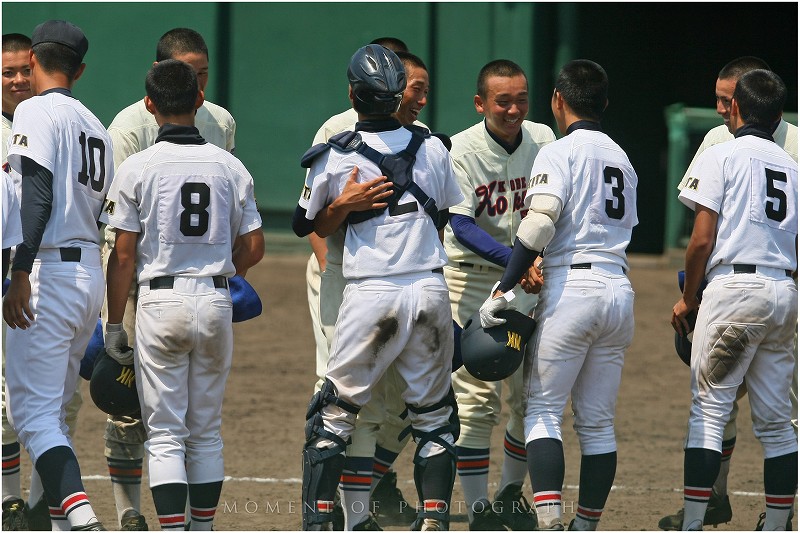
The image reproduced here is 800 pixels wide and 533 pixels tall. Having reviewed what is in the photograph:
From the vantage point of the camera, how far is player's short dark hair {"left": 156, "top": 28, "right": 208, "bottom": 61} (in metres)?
6.19

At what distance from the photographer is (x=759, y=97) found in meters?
5.61

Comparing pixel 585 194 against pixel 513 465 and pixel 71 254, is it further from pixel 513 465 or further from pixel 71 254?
pixel 71 254

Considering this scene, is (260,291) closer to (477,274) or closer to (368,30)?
(368,30)

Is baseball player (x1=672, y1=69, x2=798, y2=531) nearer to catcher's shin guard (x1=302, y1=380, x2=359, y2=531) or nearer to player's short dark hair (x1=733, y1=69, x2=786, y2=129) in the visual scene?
player's short dark hair (x1=733, y1=69, x2=786, y2=129)

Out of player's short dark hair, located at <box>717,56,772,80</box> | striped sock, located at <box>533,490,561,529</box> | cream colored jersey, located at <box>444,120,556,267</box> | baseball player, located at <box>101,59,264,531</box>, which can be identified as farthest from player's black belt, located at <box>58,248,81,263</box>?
player's short dark hair, located at <box>717,56,772,80</box>

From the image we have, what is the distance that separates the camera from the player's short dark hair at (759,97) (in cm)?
561

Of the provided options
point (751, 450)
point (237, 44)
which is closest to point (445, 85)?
point (237, 44)

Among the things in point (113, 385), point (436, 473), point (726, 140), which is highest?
point (726, 140)

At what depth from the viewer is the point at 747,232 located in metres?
5.48

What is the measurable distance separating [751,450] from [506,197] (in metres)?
3.25

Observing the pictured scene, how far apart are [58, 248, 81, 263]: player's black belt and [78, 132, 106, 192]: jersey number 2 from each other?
299mm

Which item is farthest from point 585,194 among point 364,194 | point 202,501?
point 202,501

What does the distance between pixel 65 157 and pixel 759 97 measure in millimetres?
3174

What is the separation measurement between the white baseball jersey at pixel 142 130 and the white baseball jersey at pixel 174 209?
3.32 feet
